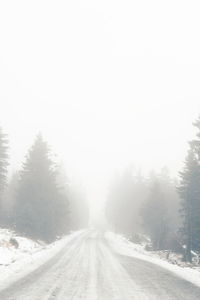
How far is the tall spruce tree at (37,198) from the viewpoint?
42.4 m

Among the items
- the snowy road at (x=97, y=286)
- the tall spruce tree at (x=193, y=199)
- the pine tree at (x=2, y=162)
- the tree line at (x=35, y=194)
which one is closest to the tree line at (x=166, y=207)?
the tall spruce tree at (x=193, y=199)

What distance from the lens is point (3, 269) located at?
1700 cm

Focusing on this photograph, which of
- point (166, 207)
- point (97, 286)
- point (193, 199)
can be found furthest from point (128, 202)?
point (97, 286)

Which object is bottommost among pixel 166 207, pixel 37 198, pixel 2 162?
pixel 37 198

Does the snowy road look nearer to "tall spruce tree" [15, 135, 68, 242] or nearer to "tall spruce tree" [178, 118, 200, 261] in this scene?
"tall spruce tree" [178, 118, 200, 261]

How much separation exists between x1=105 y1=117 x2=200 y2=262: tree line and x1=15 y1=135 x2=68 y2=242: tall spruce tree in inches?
585

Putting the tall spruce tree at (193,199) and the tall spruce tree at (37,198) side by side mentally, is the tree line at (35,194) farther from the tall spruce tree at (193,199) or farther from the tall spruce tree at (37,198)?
the tall spruce tree at (193,199)

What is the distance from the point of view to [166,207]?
6738cm

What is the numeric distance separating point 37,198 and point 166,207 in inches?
1243

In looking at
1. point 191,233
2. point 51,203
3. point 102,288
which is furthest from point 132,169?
point 102,288

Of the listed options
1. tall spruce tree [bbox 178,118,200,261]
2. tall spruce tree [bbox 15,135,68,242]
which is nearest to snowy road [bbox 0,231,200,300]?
tall spruce tree [bbox 178,118,200,261]

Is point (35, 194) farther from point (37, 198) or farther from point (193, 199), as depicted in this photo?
point (193, 199)

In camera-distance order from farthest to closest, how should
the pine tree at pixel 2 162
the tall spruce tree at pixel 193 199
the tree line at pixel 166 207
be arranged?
the pine tree at pixel 2 162 < the tree line at pixel 166 207 < the tall spruce tree at pixel 193 199

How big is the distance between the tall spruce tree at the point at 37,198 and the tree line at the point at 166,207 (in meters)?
14.8
